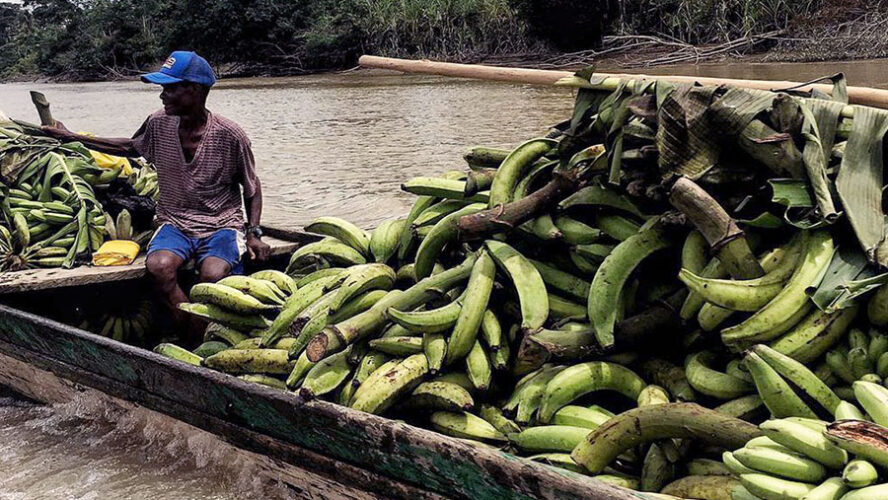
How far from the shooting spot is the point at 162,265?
4211mm

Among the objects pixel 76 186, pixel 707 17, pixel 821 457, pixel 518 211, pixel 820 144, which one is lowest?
pixel 821 457

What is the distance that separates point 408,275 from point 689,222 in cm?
124

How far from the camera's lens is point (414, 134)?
14.6 metres

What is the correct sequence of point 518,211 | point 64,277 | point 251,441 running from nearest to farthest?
→ point 518,211 → point 251,441 → point 64,277

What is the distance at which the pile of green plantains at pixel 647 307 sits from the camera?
2102mm

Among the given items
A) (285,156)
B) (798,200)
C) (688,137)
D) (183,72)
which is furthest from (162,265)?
(285,156)

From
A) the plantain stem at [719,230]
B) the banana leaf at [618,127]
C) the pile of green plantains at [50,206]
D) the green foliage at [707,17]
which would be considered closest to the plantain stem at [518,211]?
the banana leaf at [618,127]

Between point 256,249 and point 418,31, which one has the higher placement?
point 418,31

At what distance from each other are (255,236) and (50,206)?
113cm

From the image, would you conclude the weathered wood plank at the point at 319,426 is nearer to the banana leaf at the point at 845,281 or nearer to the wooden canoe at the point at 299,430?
the wooden canoe at the point at 299,430

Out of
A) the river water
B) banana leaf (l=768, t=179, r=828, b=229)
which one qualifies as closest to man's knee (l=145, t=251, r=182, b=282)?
the river water

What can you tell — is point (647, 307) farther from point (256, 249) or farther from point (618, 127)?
point (256, 249)

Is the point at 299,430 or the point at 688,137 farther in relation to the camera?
the point at 299,430

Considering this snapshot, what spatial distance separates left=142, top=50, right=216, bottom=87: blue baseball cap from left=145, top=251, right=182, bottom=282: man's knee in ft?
2.82
